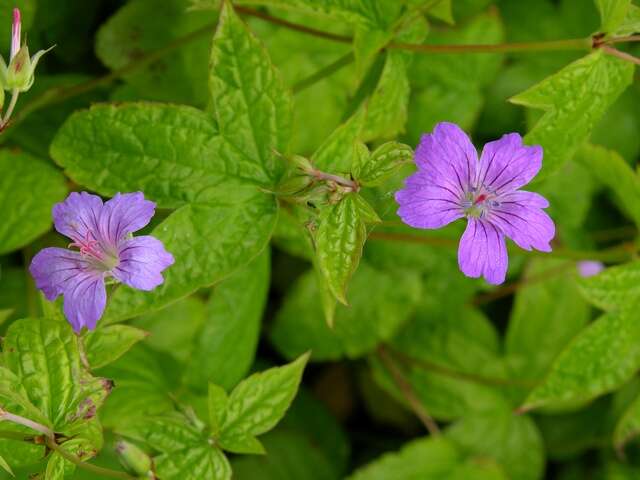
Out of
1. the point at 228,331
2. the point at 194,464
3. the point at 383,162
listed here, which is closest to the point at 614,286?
the point at 383,162

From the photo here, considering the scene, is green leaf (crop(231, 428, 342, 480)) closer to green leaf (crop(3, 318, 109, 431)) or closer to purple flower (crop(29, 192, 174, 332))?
green leaf (crop(3, 318, 109, 431))

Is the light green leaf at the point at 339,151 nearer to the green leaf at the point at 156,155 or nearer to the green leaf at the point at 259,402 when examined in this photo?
the green leaf at the point at 156,155

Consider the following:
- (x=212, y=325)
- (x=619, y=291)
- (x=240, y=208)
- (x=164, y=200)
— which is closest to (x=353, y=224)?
(x=240, y=208)

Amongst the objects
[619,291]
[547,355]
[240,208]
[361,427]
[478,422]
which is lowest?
[361,427]

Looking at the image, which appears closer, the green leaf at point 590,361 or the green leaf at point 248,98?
the green leaf at point 248,98

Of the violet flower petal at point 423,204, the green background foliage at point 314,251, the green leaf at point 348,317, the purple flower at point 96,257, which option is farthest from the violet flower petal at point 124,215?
the green leaf at point 348,317

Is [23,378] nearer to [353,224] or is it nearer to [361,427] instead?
[353,224]
